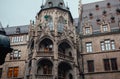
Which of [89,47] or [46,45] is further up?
[46,45]

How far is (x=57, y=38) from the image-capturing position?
2486cm

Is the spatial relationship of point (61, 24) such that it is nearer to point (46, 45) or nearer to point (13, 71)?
point (46, 45)

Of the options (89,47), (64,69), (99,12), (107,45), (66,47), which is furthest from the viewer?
(99,12)

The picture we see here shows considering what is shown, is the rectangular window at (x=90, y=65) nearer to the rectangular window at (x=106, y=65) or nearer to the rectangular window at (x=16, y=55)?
the rectangular window at (x=106, y=65)

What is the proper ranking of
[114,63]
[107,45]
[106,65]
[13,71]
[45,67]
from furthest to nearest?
[13,71]
[107,45]
[106,65]
[114,63]
[45,67]

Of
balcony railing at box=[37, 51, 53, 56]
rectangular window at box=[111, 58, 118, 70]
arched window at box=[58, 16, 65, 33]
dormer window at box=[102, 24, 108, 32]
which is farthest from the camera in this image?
dormer window at box=[102, 24, 108, 32]

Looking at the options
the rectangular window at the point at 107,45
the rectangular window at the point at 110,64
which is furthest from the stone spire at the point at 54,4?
the rectangular window at the point at 110,64

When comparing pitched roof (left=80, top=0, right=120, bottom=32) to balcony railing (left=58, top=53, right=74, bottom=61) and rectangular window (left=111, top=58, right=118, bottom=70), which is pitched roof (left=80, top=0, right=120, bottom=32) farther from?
balcony railing (left=58, top=53, right=74, bottom=61)

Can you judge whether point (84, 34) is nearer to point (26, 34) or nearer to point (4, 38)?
point (26, 34)

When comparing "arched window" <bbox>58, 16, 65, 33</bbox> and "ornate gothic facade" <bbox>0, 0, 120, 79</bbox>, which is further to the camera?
"arched window" <bbox>58, 16, 65, 33</bbox>

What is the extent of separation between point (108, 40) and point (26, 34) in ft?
45.5

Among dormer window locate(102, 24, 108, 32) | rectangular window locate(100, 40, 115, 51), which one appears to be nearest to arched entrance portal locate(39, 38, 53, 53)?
rectangular window locate(100, 40, 115, 51)

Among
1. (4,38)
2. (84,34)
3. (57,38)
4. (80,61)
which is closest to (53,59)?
(57,38)

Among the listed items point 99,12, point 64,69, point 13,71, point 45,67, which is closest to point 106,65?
point 64,69
